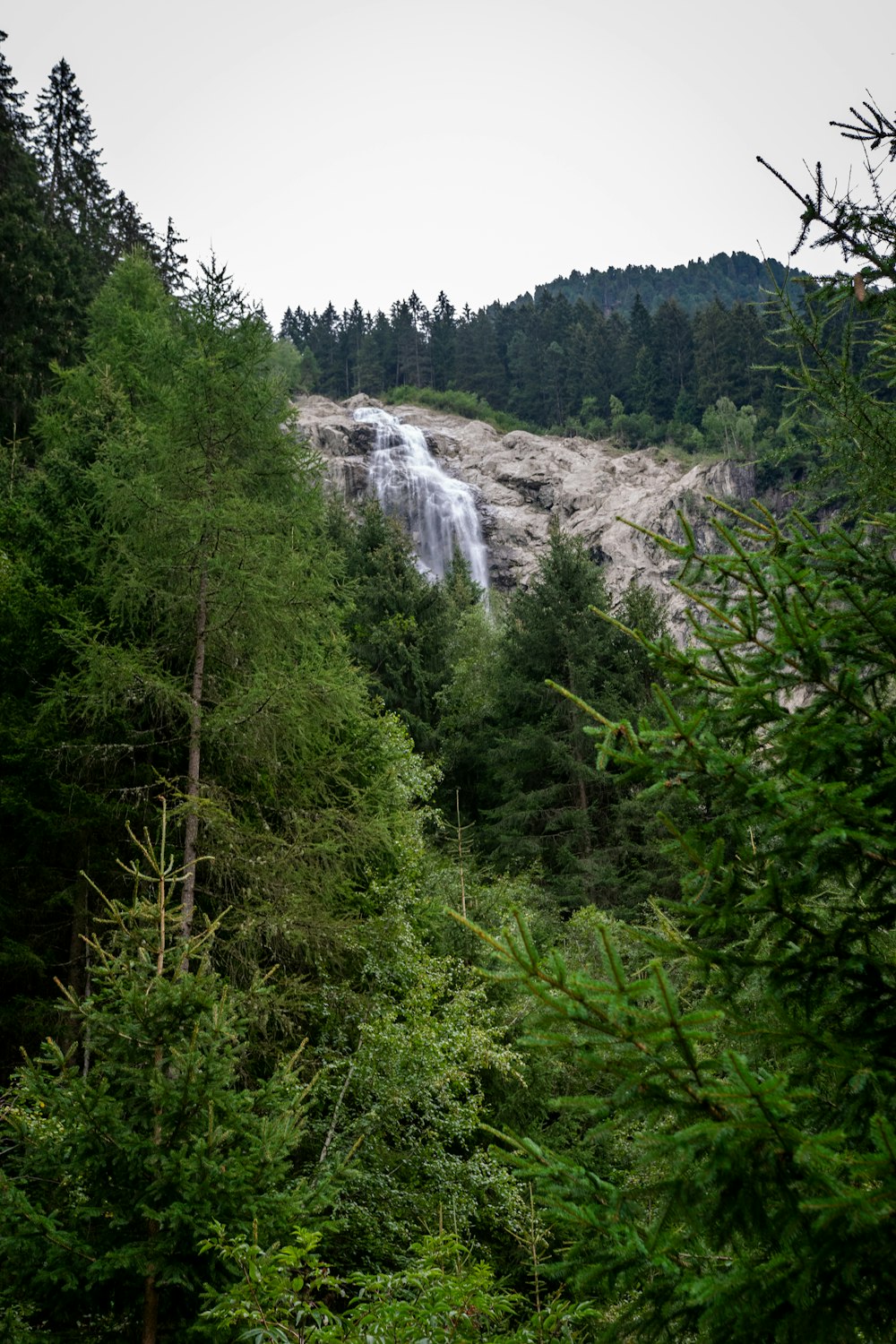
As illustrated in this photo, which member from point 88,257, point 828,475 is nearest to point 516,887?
point 828,475

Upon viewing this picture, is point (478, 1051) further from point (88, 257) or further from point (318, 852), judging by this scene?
point (88, 257)

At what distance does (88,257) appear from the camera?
87.3ft

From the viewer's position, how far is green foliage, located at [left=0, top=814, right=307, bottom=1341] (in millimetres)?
3738

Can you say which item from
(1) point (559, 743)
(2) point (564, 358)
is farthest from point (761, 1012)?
(2) point (564, 358)

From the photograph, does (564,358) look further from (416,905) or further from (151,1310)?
(151,1310)

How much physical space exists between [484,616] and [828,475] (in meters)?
20.7

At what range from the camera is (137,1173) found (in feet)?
12.7

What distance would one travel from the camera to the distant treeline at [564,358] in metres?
59.3

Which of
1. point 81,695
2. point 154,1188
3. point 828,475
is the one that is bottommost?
point 154,1188

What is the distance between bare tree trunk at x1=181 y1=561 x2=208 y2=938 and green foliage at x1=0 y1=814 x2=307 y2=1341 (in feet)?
6.85

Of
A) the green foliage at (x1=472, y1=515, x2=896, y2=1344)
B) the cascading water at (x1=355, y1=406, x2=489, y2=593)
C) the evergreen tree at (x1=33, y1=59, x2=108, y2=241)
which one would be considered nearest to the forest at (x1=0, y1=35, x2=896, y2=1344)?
the green foliage at (x1=472, y1=515, x2=896, y2=1344)

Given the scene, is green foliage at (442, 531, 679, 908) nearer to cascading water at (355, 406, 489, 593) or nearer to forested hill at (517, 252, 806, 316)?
cascading water at (355, 406, 489, 593)

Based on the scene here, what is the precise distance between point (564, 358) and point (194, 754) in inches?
2669

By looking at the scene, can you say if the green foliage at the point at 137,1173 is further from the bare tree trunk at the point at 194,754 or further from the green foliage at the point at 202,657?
the green foliage at the point at 202,657
